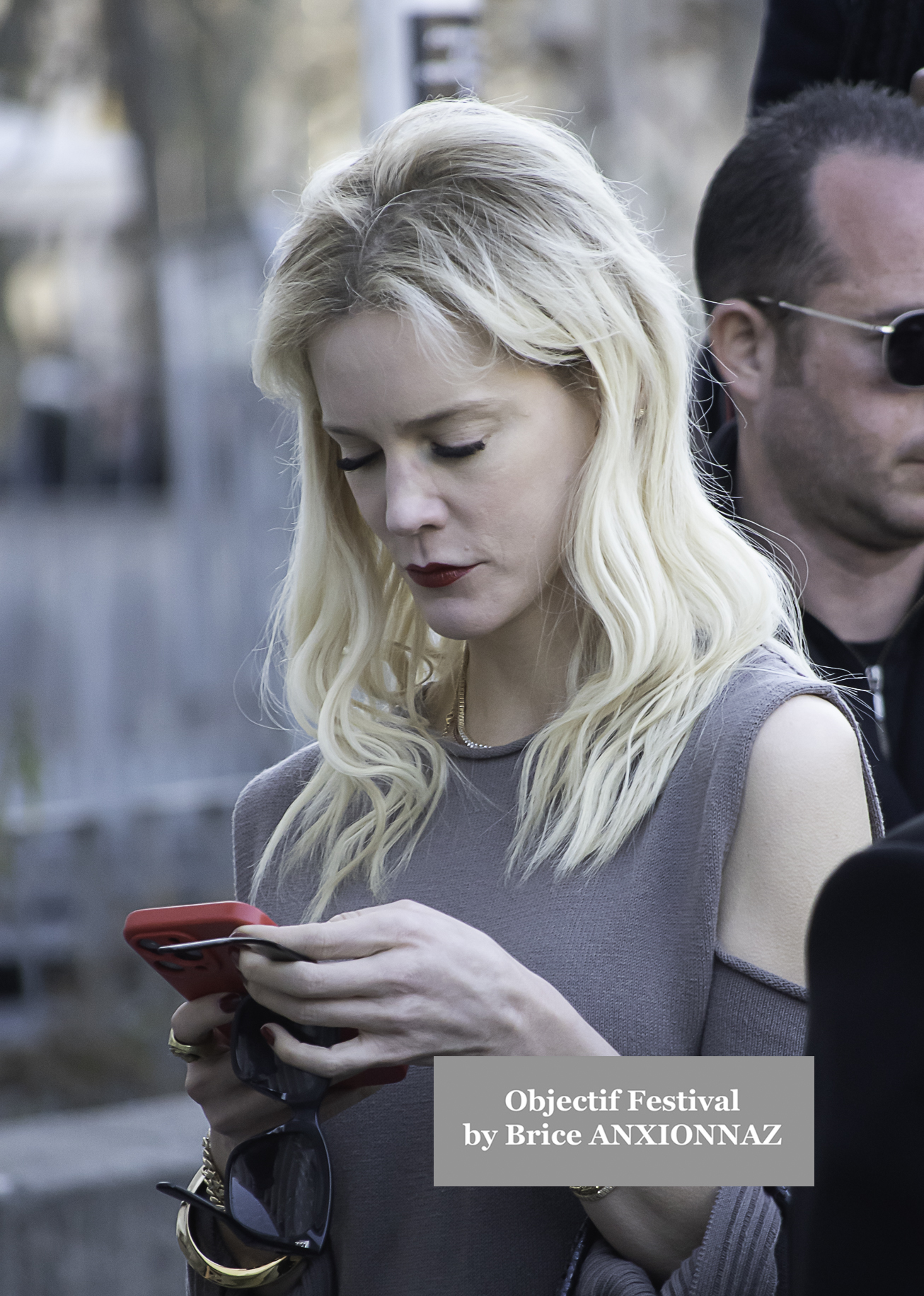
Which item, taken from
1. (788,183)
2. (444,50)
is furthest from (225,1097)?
(444,50)

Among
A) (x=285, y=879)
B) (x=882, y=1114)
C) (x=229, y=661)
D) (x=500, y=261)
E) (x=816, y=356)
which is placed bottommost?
(x=229, y=661)

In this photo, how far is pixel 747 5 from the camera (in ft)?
26.4

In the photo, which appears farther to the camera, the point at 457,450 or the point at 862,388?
the point at 862,388

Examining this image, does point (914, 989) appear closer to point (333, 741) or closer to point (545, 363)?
point (545, 363)

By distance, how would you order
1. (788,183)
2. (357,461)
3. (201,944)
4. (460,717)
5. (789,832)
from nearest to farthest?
(201,944) < (789,832) < (357,461) < (460,717) < (788,183)

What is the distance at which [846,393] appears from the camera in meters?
2.18

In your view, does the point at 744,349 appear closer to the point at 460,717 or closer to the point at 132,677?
the point at 460,717

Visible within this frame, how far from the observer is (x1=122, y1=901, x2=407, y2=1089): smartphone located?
1430mm

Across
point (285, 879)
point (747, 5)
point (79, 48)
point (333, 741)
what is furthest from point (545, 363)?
point (747, 5)

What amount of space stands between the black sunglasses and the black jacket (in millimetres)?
895

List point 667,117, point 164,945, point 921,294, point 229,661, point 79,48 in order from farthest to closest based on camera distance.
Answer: point 667,117, point 79,48, point 229,661, point 921,294, point 164,945

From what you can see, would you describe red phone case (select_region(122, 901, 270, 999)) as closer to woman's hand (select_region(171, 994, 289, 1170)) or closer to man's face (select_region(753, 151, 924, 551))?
woman's hand (select_region(171, 994, 289, 1170))

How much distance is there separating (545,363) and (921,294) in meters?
0.72

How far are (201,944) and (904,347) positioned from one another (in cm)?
132
